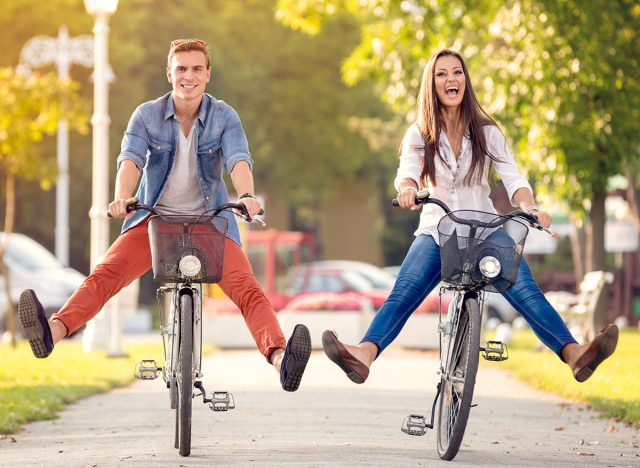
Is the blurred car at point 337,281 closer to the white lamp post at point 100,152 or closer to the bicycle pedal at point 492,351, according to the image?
the white lamp post at point 100,152

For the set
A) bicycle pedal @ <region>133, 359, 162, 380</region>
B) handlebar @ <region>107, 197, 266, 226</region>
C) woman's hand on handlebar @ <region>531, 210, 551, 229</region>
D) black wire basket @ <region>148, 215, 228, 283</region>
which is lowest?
bicycle pedal @ <region>133, 359, 162, 380</region>

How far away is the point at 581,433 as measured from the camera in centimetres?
925

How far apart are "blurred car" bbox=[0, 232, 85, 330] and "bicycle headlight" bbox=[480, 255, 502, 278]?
18906 millimetres

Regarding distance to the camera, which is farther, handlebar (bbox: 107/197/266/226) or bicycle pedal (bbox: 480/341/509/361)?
bicycle pedal (bbox: 480/341/509/361)

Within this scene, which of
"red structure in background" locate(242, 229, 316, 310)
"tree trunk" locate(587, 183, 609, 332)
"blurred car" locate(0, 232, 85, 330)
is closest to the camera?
"tree trunk" locate(587, 183, 609, 332)

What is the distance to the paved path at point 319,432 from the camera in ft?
24.4

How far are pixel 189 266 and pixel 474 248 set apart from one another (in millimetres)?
1326

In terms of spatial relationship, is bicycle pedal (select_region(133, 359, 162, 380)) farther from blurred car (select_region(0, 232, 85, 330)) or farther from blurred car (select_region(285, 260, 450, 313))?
blurred car (select_region(285, 260, 450, 313))

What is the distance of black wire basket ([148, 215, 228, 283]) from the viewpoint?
23.5 feet

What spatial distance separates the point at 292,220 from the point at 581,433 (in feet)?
142

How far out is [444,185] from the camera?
745cm

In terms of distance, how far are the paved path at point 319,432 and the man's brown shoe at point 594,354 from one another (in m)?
0.54

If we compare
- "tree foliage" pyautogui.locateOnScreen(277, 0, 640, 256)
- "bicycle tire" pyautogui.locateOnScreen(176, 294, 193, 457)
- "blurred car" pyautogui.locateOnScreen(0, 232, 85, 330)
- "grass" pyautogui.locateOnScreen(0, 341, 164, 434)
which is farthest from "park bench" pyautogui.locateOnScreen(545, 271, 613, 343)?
"bicycle tire" pyautogui.locateOnScreen(176, 294, 193, 457)

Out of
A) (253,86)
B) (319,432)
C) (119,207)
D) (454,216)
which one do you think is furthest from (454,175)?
(253,86)
